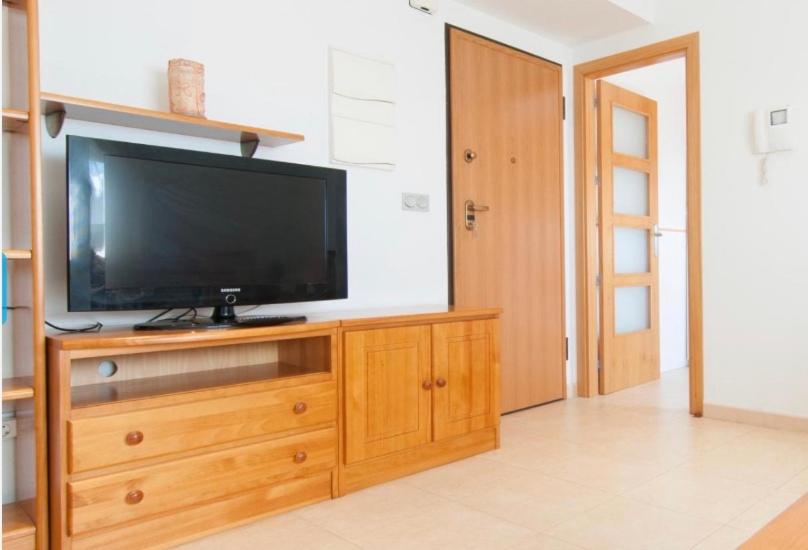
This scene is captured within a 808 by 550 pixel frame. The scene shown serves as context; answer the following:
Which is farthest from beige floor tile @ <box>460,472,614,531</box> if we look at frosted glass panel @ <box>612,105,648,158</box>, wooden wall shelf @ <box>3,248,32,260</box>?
frosted glass panel @ <box>612,105,648,158</box>

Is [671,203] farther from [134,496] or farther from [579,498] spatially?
[134,496]

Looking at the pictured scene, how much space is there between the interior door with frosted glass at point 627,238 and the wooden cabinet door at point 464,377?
5.33ft

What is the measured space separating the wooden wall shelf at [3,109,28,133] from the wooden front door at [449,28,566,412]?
2.05 metres

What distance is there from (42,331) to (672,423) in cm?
301

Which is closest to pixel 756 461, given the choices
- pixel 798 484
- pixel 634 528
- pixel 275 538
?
pixel 798 484

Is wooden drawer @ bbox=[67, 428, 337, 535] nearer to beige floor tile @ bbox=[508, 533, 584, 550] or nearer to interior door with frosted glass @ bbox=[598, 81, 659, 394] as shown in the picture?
beige floor tile @ bbox=[508, 533, 584, 550]

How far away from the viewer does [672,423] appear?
11.1 feet

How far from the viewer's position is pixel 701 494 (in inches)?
91.2

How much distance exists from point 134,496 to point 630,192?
12.5ft

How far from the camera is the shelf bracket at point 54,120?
2033 mm

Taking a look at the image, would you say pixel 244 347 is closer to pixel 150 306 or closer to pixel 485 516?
pixel 150 306

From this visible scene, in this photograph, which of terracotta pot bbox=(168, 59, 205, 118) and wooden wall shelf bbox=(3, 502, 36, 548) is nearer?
wooden wall shelf bbox=(3, 502, 36, 548)

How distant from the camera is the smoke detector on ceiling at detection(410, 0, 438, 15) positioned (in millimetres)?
3207

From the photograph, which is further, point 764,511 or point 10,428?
point 764,511
